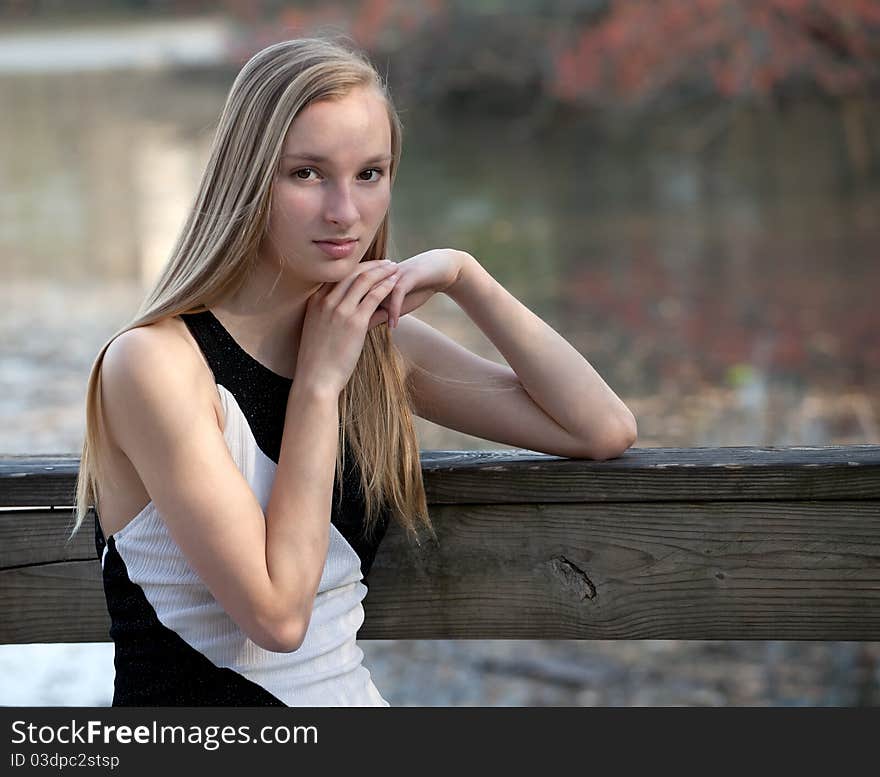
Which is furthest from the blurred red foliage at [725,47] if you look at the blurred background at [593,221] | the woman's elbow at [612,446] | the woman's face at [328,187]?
the woman's face at [328,187]

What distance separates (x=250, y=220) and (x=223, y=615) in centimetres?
49

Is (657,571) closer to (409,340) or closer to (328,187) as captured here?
(409,340)

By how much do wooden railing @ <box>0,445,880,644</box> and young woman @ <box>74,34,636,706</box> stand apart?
0.07 meters

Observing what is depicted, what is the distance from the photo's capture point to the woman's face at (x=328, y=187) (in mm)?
1675

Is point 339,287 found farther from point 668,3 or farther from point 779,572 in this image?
point 668,3

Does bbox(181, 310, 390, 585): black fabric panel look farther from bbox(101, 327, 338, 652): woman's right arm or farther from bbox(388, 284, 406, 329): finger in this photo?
bbox(388, 284, 406, 329): finger

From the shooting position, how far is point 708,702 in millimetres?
3701

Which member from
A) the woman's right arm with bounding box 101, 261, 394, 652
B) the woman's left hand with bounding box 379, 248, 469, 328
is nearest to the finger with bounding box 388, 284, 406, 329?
the woman's left hand with bounding box 379, 248, 469, 328

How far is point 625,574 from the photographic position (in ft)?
5.70

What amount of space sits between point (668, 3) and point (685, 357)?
4.52m

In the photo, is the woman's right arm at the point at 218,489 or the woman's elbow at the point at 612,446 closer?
the woman's right arm at the point at 218,489

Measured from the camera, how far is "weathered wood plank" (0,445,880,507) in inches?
67.2

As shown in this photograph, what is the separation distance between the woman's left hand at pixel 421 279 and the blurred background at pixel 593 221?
0.49 m

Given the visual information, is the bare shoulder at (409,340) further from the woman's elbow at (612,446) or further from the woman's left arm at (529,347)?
the woman's elbow at (612,446)
